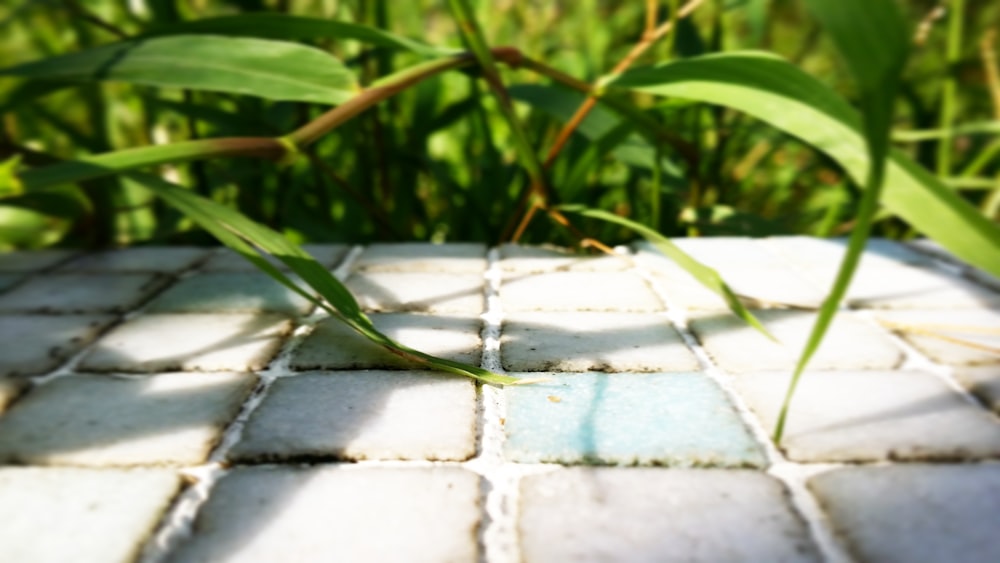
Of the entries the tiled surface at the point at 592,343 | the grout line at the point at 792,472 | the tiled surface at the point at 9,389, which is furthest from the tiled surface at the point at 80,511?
the grout line at the point at 792,472

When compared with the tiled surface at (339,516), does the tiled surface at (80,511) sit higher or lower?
higher

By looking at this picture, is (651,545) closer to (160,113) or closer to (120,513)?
(120,513)

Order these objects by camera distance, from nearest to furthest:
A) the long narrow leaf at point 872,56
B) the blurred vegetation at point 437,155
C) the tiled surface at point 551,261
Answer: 1. the long narrow leaf at point 872,56
2. the tiled surface at point 551,261
3. the blurred vegetation at point 437,155

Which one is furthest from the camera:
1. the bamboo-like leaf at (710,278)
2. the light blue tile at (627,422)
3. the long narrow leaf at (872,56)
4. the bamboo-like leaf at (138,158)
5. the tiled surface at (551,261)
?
the tiled surface at (551,261)

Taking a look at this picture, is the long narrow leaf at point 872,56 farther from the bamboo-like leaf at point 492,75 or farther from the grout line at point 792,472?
the bamboo-like leaf at point 492,75

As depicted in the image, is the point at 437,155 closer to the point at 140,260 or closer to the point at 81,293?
the point at 140,260

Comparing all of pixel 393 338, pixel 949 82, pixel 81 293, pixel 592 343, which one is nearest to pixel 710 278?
pixel 592 343

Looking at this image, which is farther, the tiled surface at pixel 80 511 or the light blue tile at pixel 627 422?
the light blue tile at pixel 627 422

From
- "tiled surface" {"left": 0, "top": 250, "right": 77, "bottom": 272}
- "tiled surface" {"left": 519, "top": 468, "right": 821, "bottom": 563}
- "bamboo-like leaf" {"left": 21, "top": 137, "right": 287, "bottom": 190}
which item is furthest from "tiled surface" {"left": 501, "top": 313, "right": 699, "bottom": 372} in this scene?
"tiled surface" {"left": 0, "top": 250, "right": 77, "bottom": 272}
